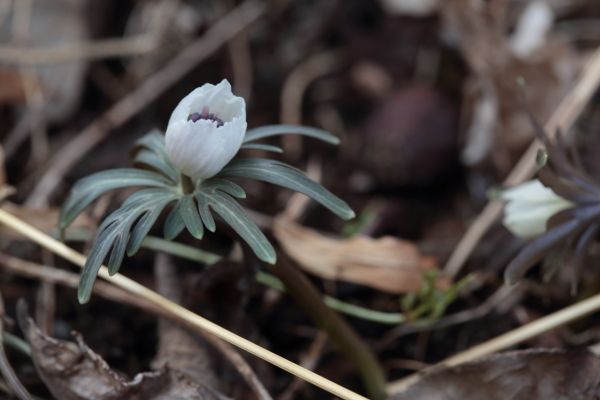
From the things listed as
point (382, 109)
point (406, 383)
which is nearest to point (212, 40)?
point (382, 109)

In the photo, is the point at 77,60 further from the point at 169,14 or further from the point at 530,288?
the point at 530,288

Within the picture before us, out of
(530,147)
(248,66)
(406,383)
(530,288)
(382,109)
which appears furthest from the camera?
(248,66)

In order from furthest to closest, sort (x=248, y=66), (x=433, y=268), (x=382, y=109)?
(x=248, y=66) < (x=382, y=109) < (x=433, y=268)

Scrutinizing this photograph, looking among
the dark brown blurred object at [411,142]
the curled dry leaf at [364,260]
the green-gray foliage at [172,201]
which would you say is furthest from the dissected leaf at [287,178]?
the dark brown blurred object at [411,142]

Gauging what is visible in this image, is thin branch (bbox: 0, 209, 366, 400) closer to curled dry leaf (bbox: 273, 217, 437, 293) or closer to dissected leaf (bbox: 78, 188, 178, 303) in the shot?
dissected leaf (bbox: 78, 188, 178, 303)

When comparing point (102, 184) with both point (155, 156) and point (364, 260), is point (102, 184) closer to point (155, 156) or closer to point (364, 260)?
point (155, 156)
